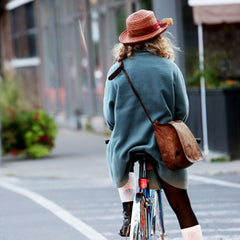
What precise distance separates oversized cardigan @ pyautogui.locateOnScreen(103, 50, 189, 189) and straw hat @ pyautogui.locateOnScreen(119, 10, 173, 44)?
4.1 inches

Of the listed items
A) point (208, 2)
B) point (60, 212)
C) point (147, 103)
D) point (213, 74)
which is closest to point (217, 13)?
point (208, 2)

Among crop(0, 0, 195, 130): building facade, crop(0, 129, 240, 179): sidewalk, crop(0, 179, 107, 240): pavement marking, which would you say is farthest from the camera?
crop(0, 0, 195, 130): building facade

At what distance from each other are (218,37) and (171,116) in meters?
10.4

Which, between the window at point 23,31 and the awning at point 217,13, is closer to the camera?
the awning at point 217,13

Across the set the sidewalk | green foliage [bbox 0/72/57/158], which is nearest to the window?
the sidewalk

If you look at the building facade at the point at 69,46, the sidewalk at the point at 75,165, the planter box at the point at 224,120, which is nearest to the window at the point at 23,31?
the building facade at the point at 69,46

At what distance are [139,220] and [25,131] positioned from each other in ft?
32.6

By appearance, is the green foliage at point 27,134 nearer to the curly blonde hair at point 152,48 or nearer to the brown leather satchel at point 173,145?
the curly blonde hair at point 152,48

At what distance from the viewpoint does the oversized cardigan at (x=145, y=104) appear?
4844mm

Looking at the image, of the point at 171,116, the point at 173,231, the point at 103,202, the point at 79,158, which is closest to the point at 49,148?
the point at 79,158

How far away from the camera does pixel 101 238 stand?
275 inches

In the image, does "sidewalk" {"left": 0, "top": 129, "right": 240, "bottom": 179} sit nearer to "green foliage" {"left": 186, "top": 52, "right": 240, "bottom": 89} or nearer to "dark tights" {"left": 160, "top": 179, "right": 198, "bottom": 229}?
"green foliage" {"left": 186, "top": 52, "right": 240, "bottom": 89}

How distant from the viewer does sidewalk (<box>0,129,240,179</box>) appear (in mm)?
11961

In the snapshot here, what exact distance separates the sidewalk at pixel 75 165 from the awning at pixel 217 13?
A: 92.4 inches
